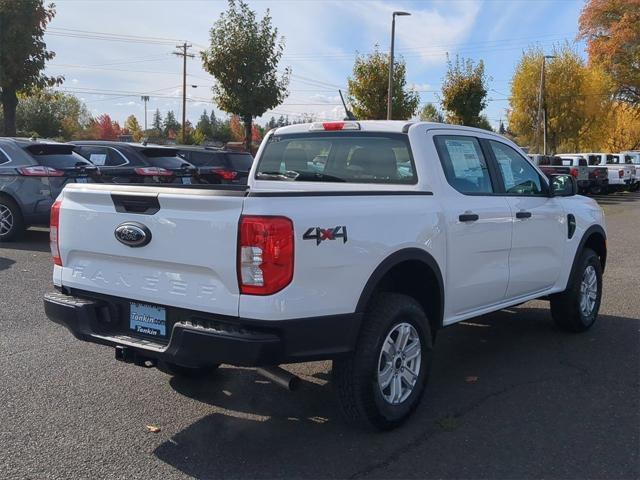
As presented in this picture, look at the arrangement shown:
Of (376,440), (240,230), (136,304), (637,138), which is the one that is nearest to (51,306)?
(136,304)

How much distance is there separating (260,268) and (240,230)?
0.21 meters

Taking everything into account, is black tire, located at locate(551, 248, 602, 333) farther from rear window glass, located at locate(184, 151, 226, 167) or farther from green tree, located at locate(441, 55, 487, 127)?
green tree, located at locate(441, 55, 487, 127)

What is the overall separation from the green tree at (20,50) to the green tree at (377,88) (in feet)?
56.0

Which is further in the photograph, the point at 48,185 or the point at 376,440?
the point at 48,185

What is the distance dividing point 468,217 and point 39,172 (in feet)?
26.2

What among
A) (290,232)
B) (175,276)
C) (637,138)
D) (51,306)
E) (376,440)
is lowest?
(376,440)

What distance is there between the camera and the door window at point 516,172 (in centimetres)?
537

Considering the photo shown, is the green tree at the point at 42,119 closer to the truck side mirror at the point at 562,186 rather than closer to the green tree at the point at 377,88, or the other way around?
the green tree at the point at 377,88

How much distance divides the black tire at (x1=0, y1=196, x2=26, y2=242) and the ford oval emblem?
7.56 meters

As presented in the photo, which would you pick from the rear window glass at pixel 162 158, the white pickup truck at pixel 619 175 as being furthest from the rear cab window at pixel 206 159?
the white pickup truck at pixel 619 175

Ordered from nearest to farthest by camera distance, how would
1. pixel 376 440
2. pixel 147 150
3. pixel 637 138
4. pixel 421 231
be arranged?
pixel 376 440
pixel 421 231
pixel 147 150
pixel 637 138

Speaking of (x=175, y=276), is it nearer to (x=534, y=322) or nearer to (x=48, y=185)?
(x=534, y=322)

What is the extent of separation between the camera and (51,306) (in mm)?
4102

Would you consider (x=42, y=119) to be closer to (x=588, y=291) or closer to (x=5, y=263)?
(x=5, y=263)
